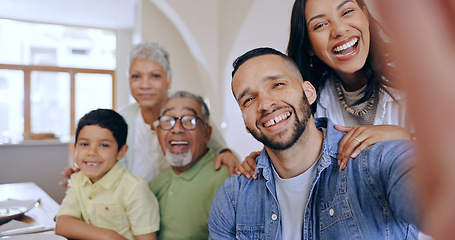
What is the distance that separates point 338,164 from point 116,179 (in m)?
1.04

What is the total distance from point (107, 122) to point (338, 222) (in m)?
1.14

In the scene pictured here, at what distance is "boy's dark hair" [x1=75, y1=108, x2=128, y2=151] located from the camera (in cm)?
165

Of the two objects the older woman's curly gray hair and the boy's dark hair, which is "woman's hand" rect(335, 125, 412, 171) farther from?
the older woman's curly gray hair

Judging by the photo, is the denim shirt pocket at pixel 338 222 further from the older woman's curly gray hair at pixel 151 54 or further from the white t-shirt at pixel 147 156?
the older woman's curly gray hair at pixel 151 54

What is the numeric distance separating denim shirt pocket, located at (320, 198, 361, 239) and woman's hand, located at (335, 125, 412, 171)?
119 mm

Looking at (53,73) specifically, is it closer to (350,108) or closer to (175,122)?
(175,122)

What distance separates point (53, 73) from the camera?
26.4ft

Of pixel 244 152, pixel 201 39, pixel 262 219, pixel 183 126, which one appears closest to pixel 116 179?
pixel 183 126

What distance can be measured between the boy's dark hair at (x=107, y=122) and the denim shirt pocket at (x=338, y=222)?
106cm

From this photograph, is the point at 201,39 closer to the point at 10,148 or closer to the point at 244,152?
the point at 244,152

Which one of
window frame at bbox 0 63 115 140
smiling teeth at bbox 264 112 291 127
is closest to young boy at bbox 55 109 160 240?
smiling teeth at bbox 264 112 291 127

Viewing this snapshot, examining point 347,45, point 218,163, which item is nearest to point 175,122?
point 218,163

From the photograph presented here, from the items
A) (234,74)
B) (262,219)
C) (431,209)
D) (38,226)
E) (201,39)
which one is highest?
(201,39)

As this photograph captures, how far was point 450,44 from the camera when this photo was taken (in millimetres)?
183
